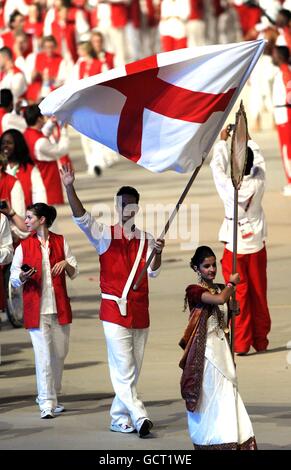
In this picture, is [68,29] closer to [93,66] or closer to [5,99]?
[93,66]

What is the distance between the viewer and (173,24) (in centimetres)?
3406

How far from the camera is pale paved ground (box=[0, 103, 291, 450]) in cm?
1292

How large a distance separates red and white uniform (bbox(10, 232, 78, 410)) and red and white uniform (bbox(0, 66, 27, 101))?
44.2 ft

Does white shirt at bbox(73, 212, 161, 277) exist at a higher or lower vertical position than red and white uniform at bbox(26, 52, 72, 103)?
lower

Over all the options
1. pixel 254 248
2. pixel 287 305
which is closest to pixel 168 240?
pixel 287 305

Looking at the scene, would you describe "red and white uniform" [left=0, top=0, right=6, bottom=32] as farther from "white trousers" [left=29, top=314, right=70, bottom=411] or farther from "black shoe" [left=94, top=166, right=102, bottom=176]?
"white trousers" [left=29, top=314, right=70, bottom=411]

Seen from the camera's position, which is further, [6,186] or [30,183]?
[30,183]

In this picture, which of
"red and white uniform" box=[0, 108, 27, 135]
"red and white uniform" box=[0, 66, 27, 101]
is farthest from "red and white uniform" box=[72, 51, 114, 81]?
"red and white uniform" box=[0, 108, 27, 135]

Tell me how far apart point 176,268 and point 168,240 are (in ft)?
5.31

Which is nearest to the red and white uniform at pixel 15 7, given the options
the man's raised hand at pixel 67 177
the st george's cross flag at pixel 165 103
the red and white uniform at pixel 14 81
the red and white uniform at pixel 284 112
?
the red and white uniform at pixel 14 81

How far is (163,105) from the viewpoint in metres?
13.3

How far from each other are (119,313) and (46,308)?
0.88 meters

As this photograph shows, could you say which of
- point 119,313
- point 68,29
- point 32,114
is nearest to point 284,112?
point 32,114

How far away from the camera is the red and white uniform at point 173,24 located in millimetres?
33812
